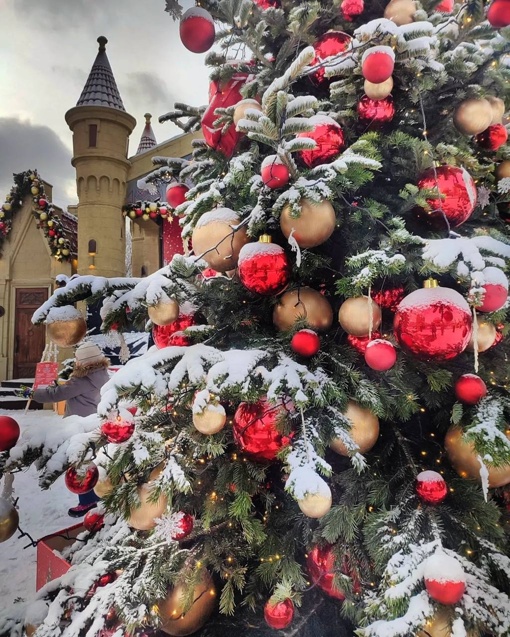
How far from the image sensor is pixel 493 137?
58.6 inches

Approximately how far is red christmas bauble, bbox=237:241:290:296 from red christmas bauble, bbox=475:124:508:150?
0.97 m

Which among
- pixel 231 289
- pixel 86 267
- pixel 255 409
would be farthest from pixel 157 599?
pixel 86 267

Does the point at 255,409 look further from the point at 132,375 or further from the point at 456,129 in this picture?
the point at 456,129

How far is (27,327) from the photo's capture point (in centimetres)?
1016

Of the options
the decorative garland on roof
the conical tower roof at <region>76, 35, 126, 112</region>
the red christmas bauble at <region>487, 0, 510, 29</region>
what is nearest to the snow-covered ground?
the red christmas bauble at <region>487, 0, 510, 29</region>

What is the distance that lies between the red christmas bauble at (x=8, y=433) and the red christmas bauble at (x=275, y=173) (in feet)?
3.16

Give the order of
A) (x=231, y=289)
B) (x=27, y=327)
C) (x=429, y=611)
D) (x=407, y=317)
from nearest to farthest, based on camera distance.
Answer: (x=429, y=611)
(x=407, y=317)
(x=231, y=289)
(x=27, y=327)

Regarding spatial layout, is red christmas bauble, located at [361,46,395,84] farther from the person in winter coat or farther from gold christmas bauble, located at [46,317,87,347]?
the person in winter coat

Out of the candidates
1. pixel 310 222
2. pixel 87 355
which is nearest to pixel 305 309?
pixel 310 222

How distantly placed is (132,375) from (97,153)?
388 inches

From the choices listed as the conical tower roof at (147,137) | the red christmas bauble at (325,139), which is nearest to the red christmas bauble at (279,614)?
the red christmas bauble at (325,139)

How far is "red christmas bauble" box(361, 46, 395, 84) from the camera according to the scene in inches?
42.2

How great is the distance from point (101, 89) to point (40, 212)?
332 centimetres

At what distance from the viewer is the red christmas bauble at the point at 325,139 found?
4.21 feet
